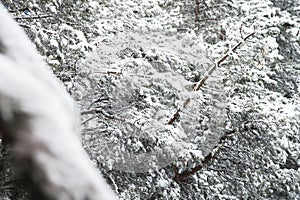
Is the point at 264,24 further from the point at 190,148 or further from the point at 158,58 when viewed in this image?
the point at 190,148

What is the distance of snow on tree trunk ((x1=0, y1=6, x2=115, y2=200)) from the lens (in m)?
0.27

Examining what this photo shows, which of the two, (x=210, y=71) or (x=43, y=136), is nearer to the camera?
(x=43, y=136)

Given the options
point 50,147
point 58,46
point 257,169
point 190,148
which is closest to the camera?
point 50,147

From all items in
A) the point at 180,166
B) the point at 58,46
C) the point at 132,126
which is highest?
the point at 58,46

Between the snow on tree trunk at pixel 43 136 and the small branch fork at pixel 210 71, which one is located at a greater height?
the snow on tree trunk at pixel 43 136

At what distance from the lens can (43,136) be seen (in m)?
0.28

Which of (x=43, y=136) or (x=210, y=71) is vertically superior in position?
(x=43, y=136)

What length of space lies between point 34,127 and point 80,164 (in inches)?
1.6

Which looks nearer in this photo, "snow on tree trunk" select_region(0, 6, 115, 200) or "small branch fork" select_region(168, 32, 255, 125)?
"snow on tree trunk" select_region(0, 6, 115, 200)

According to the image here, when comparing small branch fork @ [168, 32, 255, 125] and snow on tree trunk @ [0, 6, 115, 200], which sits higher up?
snow on tree trunk @ [0, 6, 115, 200]

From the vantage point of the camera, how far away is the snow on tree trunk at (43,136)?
0.27m

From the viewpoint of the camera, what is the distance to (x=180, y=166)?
4.00 metres

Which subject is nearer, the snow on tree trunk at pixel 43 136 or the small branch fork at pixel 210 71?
the snow on tree trunk at pixel 43 136

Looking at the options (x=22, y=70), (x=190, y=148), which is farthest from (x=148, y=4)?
(x=22, y=70)
